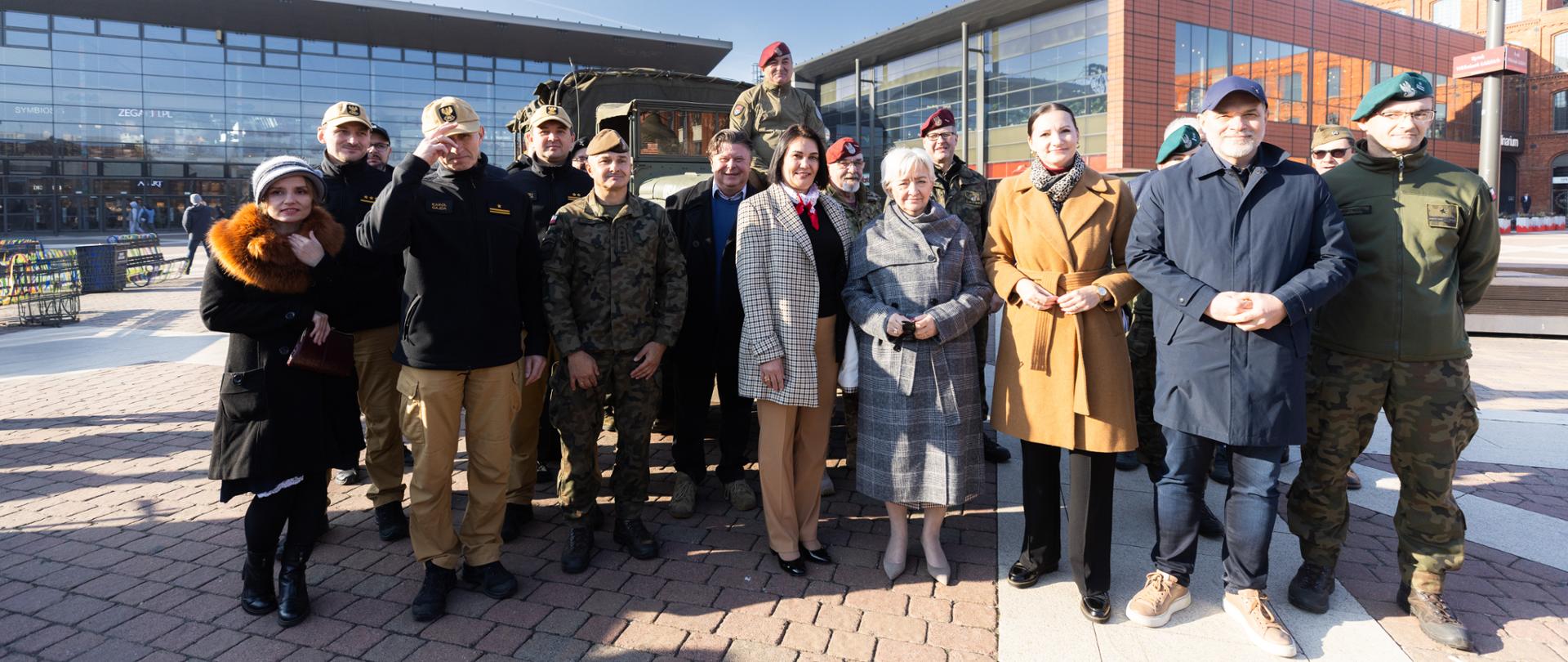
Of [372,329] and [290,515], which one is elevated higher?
[372,329]

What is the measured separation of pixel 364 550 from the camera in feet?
12.2

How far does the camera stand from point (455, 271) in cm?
314

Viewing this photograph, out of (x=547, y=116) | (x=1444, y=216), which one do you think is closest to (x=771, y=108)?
(x=547, y=116)

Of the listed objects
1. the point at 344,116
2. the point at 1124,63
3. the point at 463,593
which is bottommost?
the point at 463,593

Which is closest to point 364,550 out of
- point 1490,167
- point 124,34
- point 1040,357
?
point 1040,357

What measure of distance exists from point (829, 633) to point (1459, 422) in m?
2.57

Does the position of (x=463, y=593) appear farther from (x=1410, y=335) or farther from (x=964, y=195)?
(x=1410, y=335)

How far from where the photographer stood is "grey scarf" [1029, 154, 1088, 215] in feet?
10.1

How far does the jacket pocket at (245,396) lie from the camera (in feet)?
9.70

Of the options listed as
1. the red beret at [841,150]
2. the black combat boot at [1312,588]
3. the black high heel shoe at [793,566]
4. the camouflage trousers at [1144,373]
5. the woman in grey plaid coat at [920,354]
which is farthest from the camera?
the camouflage trousers at [1144,373]

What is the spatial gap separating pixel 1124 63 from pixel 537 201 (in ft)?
100

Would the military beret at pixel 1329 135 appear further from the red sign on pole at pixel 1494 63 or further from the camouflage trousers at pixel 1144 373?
the red sign on pole at pixel 1494 63

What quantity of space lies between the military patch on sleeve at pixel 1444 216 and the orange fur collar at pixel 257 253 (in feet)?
14.4

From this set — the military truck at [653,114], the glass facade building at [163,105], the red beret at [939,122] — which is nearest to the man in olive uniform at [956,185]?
the red beret at [939,122]
